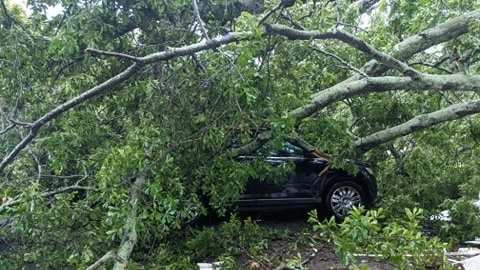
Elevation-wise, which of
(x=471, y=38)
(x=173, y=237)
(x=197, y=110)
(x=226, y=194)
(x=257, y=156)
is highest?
(x=471, y=38)

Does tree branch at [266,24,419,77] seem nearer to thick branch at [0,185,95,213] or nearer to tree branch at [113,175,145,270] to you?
tree branch at [113,175,145,270]

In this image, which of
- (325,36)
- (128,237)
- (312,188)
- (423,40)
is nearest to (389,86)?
(423,40)

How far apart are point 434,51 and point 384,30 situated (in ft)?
3.94

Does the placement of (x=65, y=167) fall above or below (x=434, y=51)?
below

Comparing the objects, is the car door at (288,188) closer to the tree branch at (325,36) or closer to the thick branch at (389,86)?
the thick branch at (389,86)

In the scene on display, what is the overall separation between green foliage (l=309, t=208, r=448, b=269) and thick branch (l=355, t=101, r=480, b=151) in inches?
64.5

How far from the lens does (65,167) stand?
5184mm

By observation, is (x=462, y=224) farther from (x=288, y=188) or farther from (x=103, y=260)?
(x=103, y=260)

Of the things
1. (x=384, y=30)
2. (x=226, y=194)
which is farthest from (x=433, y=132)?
(x=226, y=194)

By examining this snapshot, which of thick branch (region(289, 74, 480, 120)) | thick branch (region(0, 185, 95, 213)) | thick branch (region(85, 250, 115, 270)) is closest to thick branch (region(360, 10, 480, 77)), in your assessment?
thick branch (region(289, 74, 480, 120))

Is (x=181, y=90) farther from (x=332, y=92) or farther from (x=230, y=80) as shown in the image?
(x=332, y=92)

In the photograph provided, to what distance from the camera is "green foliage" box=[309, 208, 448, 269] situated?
4305 millimetres

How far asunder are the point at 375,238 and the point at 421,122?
2.34 meters

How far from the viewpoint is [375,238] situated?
476 centimetres
